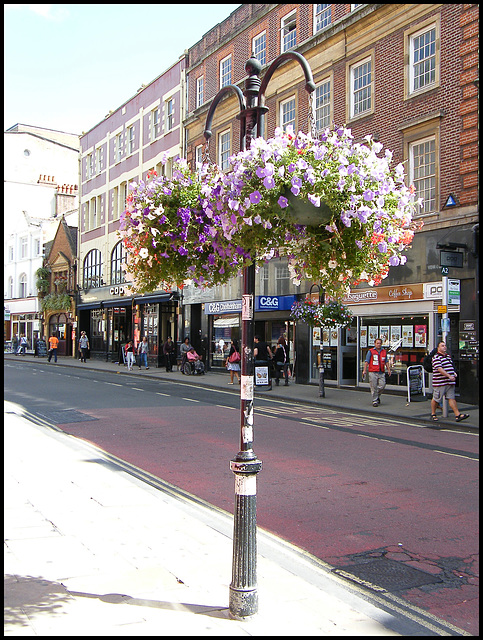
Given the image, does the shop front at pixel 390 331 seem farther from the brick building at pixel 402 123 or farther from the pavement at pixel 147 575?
the pavement at pixel 147 575

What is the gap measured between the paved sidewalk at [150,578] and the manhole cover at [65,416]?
5.98 m

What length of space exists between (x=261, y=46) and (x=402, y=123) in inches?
394

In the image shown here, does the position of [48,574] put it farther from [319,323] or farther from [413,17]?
[413,17]

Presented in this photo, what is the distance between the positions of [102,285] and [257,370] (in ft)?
76.6

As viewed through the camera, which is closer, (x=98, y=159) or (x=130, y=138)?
(x=130, y=138)

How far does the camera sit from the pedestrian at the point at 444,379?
534 inches

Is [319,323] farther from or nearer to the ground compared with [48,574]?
farther from the ground

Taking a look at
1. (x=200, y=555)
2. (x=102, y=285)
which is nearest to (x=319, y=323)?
(x=200, y=555)

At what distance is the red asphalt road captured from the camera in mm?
5191

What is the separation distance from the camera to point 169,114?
3441 centimetres

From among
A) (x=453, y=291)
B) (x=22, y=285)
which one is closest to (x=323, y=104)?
(x=453, y=291)

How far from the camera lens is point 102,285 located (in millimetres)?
41094

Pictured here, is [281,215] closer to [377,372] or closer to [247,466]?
[247,466]

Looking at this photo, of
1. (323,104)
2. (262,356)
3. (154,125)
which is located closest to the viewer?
(262,356)
